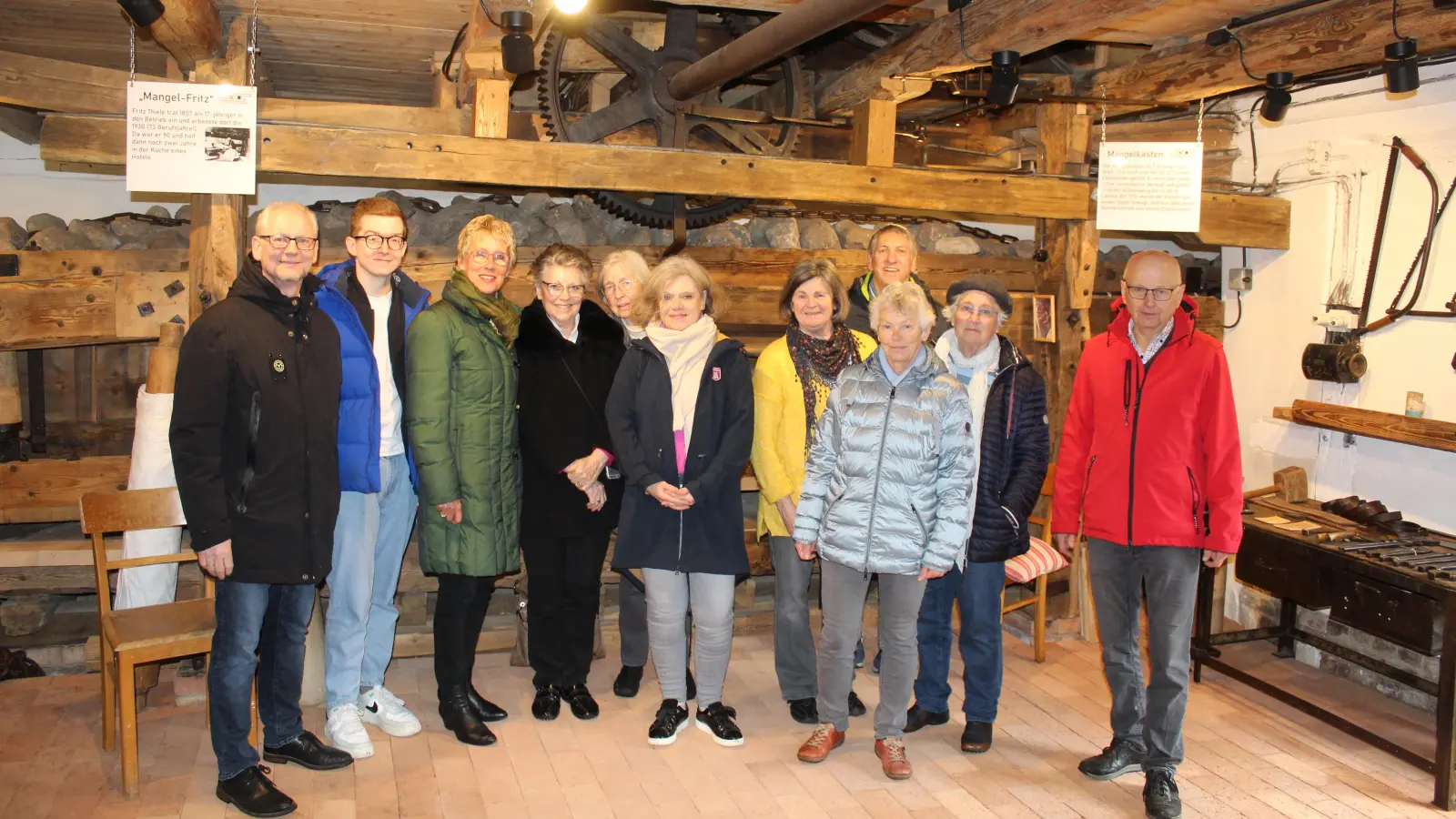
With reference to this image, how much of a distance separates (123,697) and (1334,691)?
4435 millimetres

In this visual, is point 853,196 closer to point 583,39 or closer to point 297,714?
point 583,39

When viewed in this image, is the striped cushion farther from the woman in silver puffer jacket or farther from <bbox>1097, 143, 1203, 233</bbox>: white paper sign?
<bbox>1097, 143, 1203, 233</bbox>: white paper sign

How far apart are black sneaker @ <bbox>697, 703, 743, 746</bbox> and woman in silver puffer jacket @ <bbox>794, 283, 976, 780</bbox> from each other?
0.60 meters

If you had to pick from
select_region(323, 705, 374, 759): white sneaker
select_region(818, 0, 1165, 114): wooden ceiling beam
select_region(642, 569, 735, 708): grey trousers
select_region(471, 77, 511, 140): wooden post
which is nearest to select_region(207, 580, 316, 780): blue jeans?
select_region(323, 705, 374, 759): white sneaker

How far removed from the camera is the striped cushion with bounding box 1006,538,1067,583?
12.3 feet

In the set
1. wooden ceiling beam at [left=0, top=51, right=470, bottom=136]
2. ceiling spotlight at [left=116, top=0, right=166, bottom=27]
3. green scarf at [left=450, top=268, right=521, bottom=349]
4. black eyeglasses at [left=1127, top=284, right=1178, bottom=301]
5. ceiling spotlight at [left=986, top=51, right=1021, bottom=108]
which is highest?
ceiling spotlight at [left=986, top=51, right=1021, bottom=108]

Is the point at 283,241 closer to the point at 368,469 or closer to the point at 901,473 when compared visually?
the point at 368,469

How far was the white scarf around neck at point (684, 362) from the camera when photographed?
138 inches

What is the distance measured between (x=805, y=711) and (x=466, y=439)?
150cm

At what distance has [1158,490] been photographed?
3258mm

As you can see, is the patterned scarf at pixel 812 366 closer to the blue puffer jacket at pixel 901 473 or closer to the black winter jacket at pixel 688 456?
the black winter jacket at pixel 688 456

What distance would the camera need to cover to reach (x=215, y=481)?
116 inches

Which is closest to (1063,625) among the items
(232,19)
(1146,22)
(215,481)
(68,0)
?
(1146,22)

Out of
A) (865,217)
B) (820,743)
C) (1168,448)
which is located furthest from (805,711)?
(865,217)
